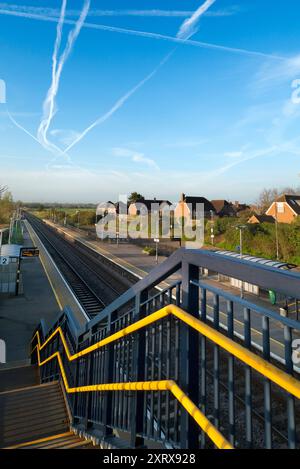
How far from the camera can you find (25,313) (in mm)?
16531

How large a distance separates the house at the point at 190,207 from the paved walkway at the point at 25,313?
1511 inches

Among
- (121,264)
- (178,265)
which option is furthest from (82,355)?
(121,264)

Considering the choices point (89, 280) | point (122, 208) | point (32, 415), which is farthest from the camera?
point (122, 208)

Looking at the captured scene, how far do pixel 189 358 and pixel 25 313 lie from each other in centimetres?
1640

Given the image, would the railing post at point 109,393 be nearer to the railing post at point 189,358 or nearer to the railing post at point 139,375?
the railing post at point 139,375

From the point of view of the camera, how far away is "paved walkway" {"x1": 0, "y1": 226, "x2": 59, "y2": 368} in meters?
Answer: 12.6

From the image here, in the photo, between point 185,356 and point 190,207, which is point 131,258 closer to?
point 190,207

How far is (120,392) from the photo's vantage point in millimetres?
3447

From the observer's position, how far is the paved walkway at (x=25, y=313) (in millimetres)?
12592

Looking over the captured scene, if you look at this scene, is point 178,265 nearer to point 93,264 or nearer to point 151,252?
point 93,264

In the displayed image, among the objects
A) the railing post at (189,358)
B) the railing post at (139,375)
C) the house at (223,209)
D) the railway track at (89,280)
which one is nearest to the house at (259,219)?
the house at (223,209)

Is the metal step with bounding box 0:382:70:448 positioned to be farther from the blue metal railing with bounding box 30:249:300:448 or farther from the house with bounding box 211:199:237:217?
the house with bounding box 211:199:237:217

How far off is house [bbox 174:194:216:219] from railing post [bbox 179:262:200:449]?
5346 cm

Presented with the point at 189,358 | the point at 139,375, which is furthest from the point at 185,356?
the point at 139,375
